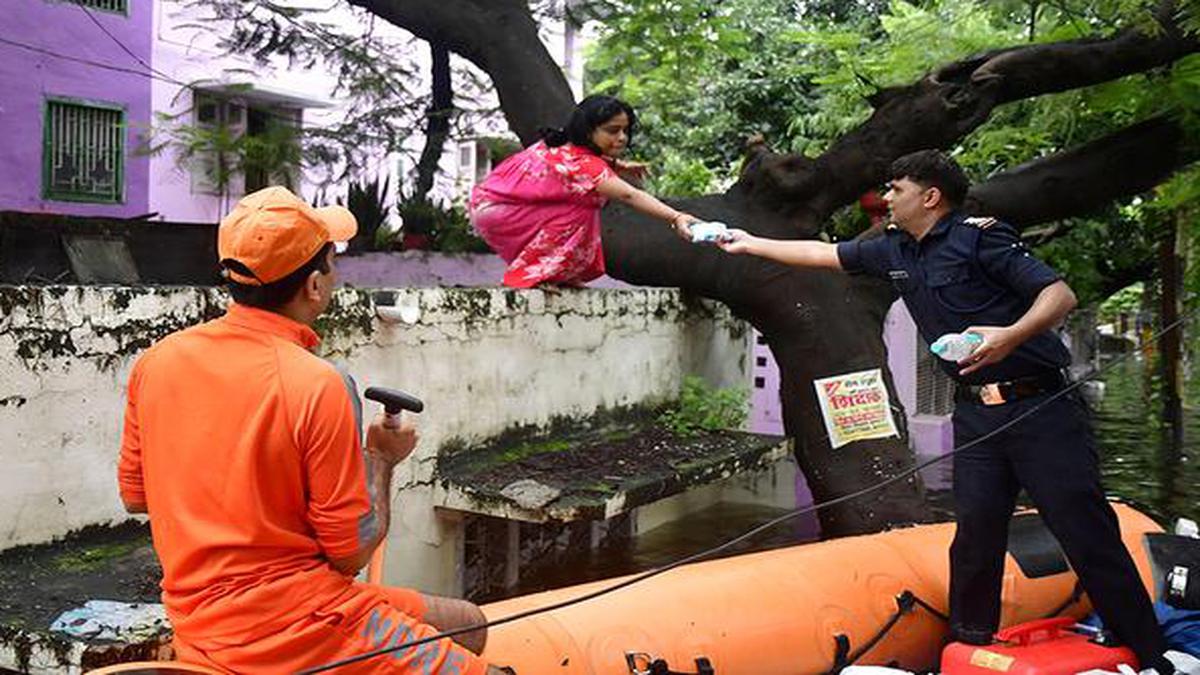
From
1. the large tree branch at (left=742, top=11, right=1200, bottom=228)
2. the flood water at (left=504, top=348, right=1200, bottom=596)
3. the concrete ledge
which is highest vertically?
the large tree branch at (left=742, top=11, right=1200, bottom=228)

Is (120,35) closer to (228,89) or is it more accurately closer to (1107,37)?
(228,89)

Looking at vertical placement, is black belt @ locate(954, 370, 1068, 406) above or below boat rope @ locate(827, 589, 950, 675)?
above

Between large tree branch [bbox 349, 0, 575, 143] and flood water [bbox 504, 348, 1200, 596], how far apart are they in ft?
10.7

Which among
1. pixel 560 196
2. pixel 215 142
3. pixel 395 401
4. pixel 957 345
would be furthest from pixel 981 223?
pixel 215 142

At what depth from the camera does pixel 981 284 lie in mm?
3961

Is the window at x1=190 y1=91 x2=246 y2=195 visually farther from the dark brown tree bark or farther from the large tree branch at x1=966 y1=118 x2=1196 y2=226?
the large tree branch at x1=966 y1=118 x2=1196 y2=226

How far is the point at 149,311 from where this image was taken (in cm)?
412

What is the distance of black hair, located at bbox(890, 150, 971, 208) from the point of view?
4023mm

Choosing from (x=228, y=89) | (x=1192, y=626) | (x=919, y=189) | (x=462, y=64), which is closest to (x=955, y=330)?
(x=919, y=189)


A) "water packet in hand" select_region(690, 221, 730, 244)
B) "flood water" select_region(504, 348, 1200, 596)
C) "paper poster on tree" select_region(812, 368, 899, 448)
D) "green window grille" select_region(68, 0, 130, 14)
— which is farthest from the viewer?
"green window grille" select_region(68, 0, 130, 14)

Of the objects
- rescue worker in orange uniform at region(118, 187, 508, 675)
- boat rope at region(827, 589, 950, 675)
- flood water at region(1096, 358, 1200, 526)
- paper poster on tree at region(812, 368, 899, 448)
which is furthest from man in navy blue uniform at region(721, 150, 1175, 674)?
paper poster on tree at region(812, 368, 899, 448)

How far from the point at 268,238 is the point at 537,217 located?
13.8 feet

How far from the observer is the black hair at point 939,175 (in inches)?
158

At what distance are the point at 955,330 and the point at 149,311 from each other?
9.96 feet
